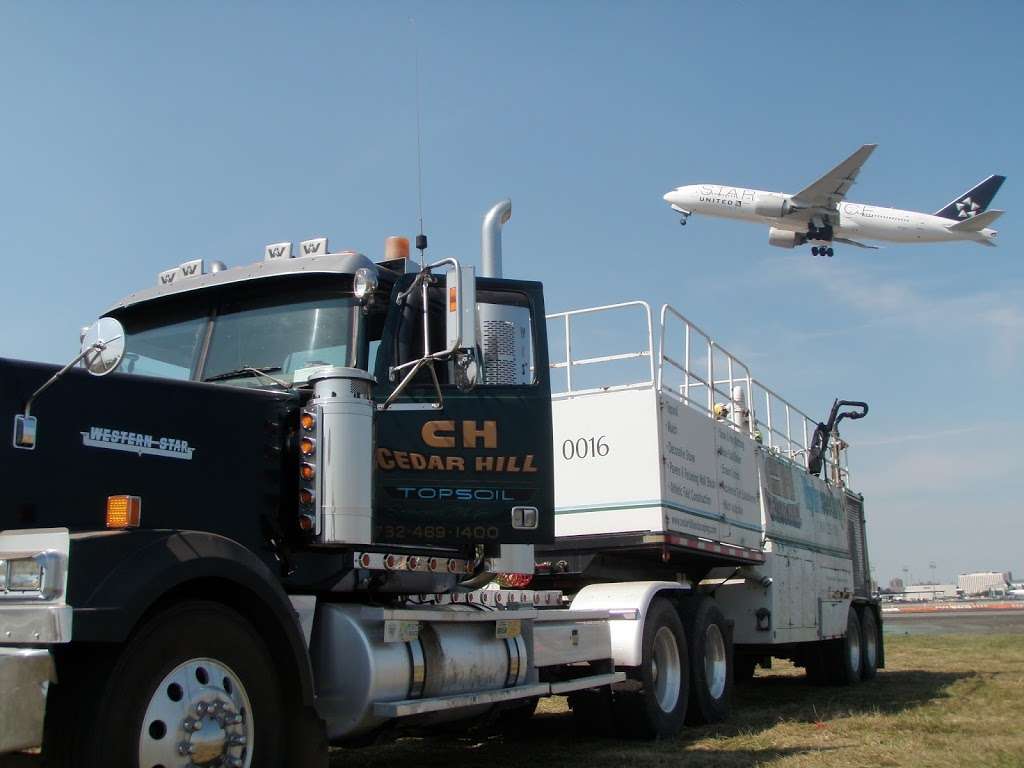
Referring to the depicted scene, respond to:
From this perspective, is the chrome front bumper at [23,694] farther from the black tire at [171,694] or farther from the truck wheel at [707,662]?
the truck wheel at [707,662]

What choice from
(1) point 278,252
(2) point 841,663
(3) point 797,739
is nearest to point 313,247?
(1) point 278,252

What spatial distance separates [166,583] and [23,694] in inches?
27.0

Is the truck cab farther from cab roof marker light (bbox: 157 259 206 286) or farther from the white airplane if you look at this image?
the white airplane

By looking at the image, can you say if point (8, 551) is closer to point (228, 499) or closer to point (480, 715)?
point (228, 499)

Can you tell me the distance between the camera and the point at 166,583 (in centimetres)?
435

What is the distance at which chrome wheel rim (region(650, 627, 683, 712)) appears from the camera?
8750 millimetres

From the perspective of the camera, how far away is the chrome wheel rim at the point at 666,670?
8.75 metres

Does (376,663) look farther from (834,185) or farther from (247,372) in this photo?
(834,185)

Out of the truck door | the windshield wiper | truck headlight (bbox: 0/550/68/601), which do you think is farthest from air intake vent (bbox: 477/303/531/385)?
truck headlight (bbox: 0/550/68/601)

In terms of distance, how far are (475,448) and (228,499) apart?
1536 mm

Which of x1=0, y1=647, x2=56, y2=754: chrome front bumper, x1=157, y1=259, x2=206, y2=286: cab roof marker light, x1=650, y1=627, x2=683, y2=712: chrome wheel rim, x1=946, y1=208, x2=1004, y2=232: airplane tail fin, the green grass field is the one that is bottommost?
the green grass field

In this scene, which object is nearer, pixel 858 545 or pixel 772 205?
pixel 858 545

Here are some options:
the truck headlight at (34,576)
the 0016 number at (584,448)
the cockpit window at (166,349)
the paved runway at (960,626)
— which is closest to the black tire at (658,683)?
the 0016 number at (584,448)

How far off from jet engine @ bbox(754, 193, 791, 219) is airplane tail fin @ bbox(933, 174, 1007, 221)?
1231 centimetres
